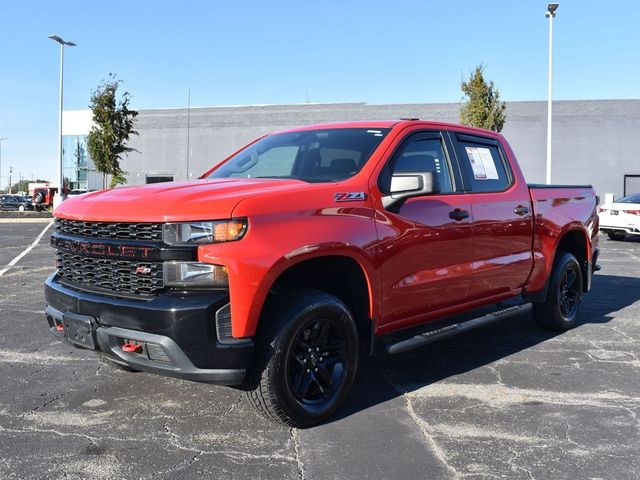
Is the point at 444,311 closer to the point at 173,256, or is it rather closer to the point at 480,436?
the point at 480,436

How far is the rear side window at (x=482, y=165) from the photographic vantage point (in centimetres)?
504

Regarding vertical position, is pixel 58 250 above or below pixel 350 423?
above

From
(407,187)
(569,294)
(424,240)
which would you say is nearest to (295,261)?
(407,187)

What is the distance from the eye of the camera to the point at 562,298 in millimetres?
6301

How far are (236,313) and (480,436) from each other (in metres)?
1.60

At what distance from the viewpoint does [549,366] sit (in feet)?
16.6

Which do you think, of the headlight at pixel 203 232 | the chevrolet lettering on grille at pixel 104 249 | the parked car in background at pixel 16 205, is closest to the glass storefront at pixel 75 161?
the parked car in background at pixel 16 205

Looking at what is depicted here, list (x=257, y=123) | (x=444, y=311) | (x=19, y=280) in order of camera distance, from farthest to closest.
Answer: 1. (x=257, y=123)
2. (x=19, y=280)
3. (x=444, y=311)

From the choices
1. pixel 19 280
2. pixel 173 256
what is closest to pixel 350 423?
pixel 173 256

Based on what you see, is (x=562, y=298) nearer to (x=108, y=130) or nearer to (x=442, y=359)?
(x=442, y=359)

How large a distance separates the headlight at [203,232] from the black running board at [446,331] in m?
1.42

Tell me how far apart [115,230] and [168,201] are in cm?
37

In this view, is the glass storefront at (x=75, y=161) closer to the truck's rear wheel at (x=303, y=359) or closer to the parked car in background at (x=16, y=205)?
the parked car in background at (x=16, y=205)

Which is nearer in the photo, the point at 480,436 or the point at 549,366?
the point at 480,436
